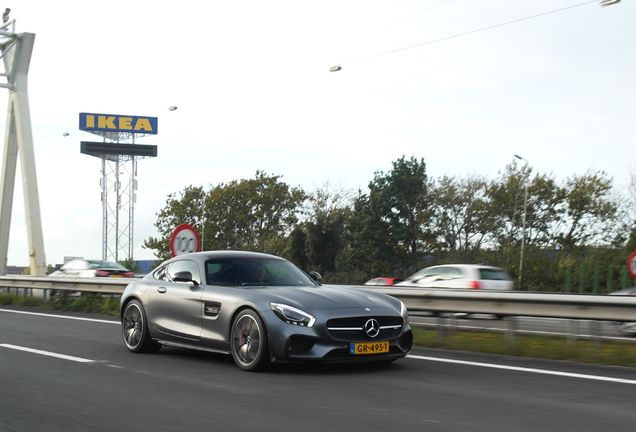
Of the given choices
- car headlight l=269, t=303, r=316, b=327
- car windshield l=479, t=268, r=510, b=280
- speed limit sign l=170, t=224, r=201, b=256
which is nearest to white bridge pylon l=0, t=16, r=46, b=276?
car windshield l=479, t=268, r=510, b=280

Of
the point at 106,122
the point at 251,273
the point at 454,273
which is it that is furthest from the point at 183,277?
the point at 106,122

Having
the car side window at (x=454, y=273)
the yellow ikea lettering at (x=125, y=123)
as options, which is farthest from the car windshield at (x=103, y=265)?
the yellow ikea lettering at (x=125, y=123)

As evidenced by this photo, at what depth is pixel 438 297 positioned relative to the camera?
12.7 metres

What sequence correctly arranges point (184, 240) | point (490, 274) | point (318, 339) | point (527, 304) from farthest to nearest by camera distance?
point (490, 274) < point (184, 240) < point (527, 304) < point (318, 339)

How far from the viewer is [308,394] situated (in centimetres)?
774

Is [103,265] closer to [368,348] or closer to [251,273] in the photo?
[251,273]

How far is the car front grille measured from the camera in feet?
29.0

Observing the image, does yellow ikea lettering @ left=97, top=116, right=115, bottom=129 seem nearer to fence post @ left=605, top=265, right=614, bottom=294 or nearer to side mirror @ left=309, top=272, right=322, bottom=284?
fence post @ left=605, top=265, right=614, bottom=294

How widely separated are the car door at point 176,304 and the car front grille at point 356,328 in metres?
1.93

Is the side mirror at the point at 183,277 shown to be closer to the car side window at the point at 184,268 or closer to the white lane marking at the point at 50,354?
the car side window at the point at 184,268

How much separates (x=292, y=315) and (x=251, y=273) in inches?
55.6

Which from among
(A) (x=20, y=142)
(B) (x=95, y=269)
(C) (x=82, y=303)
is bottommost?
(C) (x=82, y=303)

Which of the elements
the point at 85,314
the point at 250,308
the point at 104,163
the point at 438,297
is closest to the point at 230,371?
the point at 250,308

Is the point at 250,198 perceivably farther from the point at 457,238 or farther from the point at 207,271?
the point at 207,271
